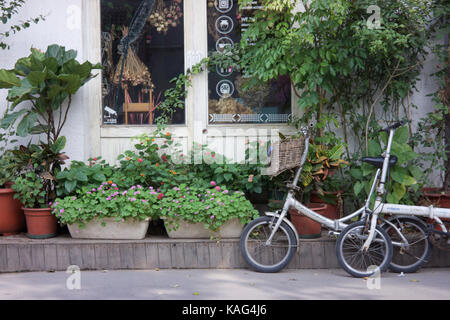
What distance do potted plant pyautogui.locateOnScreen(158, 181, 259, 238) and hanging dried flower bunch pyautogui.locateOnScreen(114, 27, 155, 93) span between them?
5.65 ft

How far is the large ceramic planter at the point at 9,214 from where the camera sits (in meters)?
5.81

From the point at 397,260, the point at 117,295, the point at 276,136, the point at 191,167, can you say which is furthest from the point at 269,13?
the point at 117,295

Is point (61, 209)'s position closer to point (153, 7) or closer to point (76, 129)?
point (76, 129)

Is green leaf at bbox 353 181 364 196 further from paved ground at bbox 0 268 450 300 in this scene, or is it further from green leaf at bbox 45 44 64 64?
green leaf at bbox 45 44 64 64

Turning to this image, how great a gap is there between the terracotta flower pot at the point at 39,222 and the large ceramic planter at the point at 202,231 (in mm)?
1319

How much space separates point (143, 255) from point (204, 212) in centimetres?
81

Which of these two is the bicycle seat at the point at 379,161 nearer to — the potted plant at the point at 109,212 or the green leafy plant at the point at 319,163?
the green leafy plant at the point at 319,163

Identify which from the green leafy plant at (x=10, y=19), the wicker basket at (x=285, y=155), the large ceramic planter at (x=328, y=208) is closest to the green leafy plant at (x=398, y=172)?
the large ceramic planter at (x=328, y=208)

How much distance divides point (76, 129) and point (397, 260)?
4.10m

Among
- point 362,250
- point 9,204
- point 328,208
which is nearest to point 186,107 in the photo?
point 328,208

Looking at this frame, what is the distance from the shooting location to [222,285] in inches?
194

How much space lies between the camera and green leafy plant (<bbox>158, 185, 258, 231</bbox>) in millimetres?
5426

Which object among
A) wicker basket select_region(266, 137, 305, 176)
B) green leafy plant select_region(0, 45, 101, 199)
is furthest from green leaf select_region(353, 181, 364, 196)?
green leafy plant select_region(0, 45, 101, 199)

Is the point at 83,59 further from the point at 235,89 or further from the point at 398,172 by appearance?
the point at 398,172
